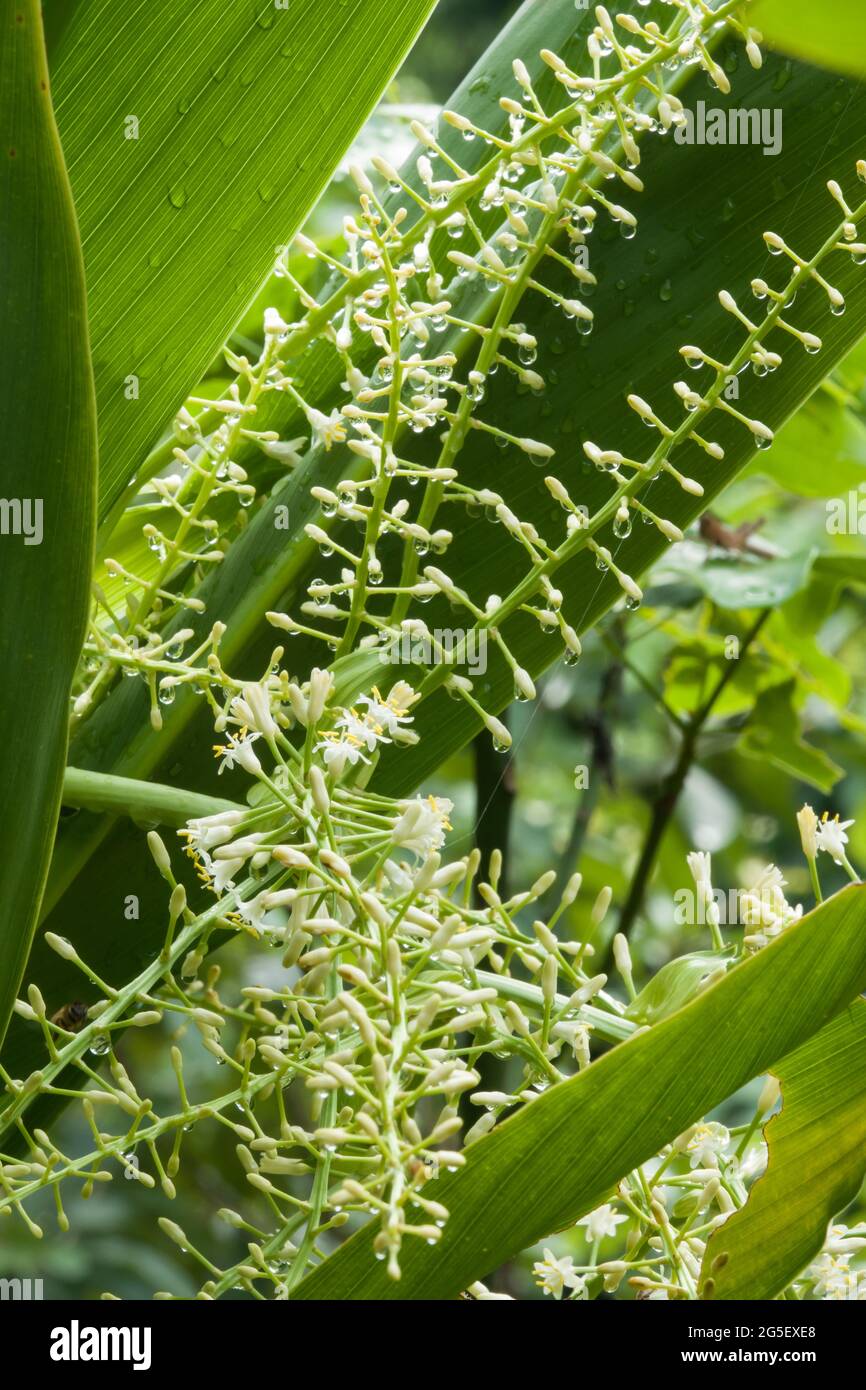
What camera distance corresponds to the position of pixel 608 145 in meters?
0.64

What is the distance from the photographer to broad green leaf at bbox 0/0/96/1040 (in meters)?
0.42

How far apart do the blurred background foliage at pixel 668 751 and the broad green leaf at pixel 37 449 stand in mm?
162

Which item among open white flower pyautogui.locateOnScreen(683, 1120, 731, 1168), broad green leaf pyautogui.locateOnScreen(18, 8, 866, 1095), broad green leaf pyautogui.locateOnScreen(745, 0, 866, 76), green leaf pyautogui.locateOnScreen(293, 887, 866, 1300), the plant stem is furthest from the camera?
the plant stem

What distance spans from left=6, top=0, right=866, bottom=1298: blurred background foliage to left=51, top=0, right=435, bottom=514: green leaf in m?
0.16

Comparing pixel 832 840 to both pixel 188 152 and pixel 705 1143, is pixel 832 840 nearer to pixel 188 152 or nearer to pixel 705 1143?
pixel 705 1143

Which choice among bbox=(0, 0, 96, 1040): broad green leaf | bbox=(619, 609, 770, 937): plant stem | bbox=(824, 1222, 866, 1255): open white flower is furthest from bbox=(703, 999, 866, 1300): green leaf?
bbox=(619, 609, 770, 937): plant stem

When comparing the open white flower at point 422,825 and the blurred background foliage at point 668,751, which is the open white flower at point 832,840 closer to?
the blurred background foliage at point 668,751

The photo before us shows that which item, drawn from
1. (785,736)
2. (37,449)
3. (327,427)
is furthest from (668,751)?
(37,449)

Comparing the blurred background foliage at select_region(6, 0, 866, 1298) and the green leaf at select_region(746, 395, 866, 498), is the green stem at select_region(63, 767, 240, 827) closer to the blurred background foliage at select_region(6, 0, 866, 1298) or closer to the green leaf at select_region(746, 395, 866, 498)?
the blurred background foliage at select_region(6, 0, 866, 1298)

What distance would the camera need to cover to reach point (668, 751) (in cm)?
172

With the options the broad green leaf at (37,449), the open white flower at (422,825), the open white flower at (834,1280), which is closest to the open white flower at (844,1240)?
the open white flower at (834,1280)

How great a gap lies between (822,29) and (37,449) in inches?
14.2
